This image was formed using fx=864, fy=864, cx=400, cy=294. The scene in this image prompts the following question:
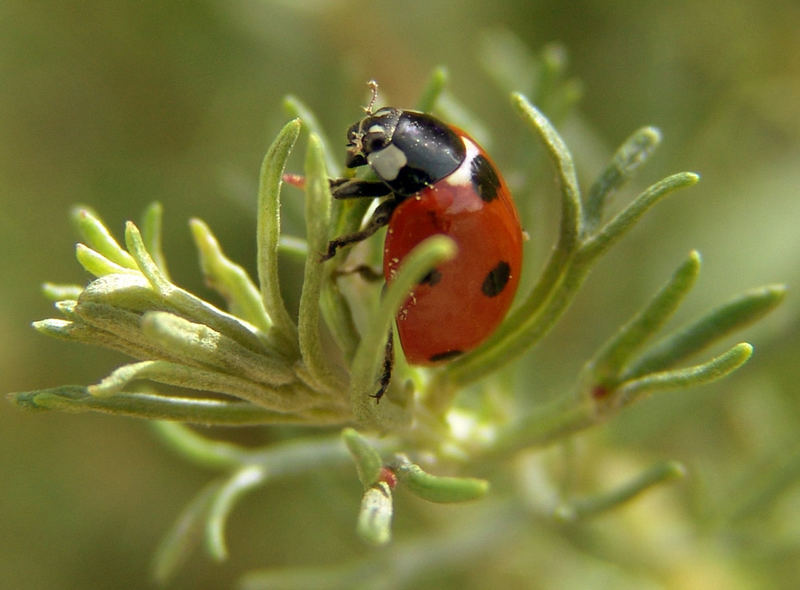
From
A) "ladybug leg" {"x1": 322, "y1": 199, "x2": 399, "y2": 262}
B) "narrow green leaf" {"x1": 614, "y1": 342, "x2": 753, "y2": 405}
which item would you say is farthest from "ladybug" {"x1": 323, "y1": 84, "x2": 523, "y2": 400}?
"narrow green leaf" {"x1": 614, "y1": 342, "x2": 753, "y2": 405}

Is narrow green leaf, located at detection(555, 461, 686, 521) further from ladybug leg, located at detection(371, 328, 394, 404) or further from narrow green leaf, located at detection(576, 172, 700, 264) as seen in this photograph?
ladybug leg, located at detection(371, 328, 394, 404)

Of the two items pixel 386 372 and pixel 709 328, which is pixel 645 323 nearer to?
pixel 709 328

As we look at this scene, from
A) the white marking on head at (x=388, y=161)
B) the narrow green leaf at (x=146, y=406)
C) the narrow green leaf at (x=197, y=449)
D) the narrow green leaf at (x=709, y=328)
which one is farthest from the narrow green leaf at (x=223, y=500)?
the narrow green leaf at (x=709, y=328)

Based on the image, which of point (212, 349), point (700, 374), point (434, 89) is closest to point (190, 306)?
point (212, 349)

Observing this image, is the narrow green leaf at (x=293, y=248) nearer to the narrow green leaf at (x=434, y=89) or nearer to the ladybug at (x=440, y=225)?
the ladybug at (x=440, y=225)

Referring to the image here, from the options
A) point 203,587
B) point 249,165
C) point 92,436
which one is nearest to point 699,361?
point 249,165
